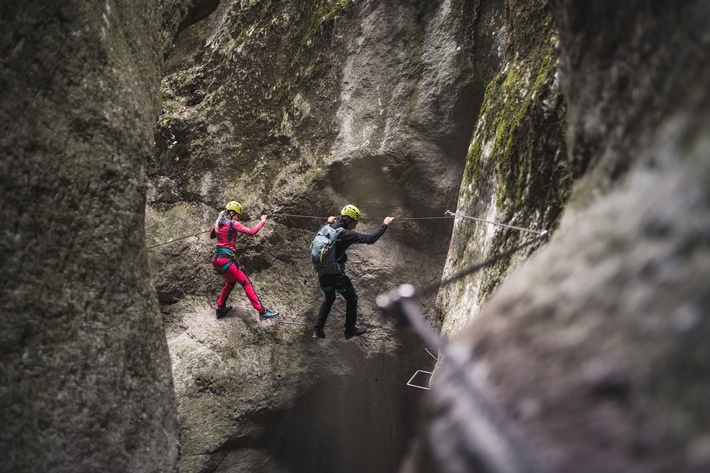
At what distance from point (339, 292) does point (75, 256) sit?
4569 mm

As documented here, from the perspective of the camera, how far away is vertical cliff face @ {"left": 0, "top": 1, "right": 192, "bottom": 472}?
507 centimetres

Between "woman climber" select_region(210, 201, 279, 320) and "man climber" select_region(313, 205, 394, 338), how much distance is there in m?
1.28

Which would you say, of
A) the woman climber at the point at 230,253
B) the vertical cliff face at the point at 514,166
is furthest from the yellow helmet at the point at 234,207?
the vertical cliff face at the point at 514,166

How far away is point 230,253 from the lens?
392 inches

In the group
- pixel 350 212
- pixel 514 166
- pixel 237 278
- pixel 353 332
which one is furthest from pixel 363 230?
pixel 514 166

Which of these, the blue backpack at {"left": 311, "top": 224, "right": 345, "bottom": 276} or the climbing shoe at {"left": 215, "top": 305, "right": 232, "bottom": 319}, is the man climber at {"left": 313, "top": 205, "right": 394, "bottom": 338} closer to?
the blue backpack at {"left": 311, "top": 224, "right": 345, "bottom": 276}

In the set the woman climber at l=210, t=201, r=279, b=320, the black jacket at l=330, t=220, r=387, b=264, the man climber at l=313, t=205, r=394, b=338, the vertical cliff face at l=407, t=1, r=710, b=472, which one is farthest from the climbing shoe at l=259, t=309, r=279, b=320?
the vertical cliff face at l=407, t=1, r=710, b=472

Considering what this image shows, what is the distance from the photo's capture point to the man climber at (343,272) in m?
8.53

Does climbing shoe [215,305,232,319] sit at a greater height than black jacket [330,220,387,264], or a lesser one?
lesser

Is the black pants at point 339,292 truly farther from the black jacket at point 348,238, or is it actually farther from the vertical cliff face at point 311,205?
the vertical cliff face at point 311,205

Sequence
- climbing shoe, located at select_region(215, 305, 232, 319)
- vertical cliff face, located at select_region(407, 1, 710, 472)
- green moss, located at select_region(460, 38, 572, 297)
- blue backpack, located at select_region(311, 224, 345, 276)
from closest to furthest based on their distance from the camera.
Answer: vertical cliff face, located at select_region(407, 1, 710, 472), green moss, located at select_region(460, 38, 572, 297), blue backpack, located at select_region(311, 224, 345, 276), climbing shoe, located at select_region(215, 305, 232, 319)

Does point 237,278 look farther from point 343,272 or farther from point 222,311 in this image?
point 343,272

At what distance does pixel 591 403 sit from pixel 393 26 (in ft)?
34.0

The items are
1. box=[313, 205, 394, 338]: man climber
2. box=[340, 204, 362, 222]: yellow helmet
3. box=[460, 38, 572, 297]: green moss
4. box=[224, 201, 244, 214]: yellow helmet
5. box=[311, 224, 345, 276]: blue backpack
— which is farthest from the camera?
box=[224, 201, 244, 214]: yellow helmet
